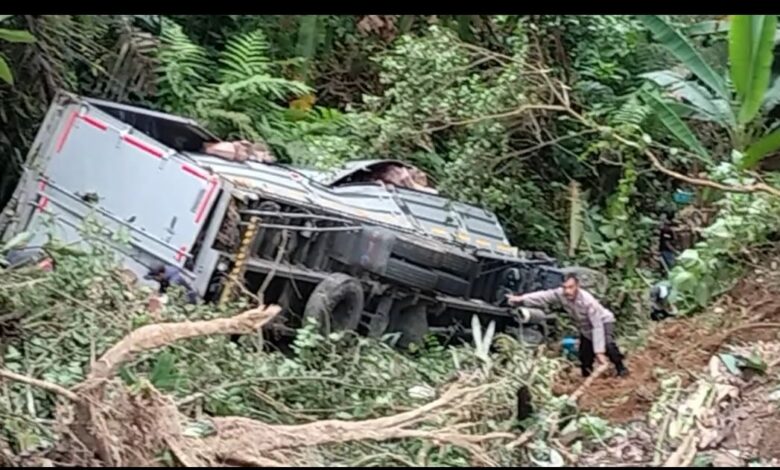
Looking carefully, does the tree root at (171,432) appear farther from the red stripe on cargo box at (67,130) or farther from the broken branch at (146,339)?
the red stripe on cargo box at (67,130)

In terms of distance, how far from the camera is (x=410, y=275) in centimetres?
679

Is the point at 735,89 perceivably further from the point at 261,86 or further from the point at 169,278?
the point at 261,86

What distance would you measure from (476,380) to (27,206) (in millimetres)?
4157

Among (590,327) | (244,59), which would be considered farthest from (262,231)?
(244,59)

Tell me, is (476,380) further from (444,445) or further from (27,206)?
(27,206)

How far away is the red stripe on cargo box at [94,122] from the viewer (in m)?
6.77

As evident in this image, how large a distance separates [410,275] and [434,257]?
24 cm

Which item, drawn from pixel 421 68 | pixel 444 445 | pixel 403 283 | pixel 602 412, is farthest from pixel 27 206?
pixel 444 445

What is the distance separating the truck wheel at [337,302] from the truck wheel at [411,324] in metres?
0.40

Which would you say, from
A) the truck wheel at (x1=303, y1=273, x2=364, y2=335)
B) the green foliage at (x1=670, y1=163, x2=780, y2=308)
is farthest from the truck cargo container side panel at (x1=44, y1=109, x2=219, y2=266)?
the green foliage at (x1=670, y1=163, x2=780, y2=308)
